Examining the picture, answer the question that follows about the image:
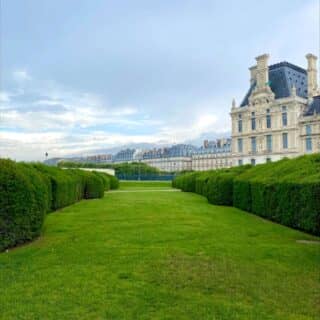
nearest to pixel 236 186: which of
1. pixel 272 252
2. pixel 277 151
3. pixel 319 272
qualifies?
pixel 272 252

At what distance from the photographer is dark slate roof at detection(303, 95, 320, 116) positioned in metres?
59.2

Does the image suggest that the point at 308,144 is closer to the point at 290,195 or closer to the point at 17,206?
the point at 290,195

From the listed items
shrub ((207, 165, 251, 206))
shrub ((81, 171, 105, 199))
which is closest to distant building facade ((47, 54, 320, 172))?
shrub ((81, 171, 105, 199))

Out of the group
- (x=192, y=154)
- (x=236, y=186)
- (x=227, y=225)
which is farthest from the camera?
(x=192, y=154)

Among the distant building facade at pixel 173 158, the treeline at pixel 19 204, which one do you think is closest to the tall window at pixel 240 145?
the distant building facade at pixel 173 158

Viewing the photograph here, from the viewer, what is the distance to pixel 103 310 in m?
3.73

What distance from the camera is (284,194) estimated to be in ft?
31.9

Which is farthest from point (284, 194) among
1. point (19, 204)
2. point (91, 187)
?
point (91, 187)

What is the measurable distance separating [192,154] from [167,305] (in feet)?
376

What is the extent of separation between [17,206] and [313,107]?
61295 mm

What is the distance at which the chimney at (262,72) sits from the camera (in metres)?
63.7

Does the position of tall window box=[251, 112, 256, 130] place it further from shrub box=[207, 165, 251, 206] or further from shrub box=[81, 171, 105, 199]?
shrub box=[207, 165, 251, 206]

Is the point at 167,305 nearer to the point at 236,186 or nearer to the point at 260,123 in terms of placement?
the point at 236,186

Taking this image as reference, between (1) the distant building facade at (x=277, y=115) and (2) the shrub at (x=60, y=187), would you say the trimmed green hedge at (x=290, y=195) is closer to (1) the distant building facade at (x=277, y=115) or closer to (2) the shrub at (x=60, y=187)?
(2) the shrub at (x=60, y=187)
